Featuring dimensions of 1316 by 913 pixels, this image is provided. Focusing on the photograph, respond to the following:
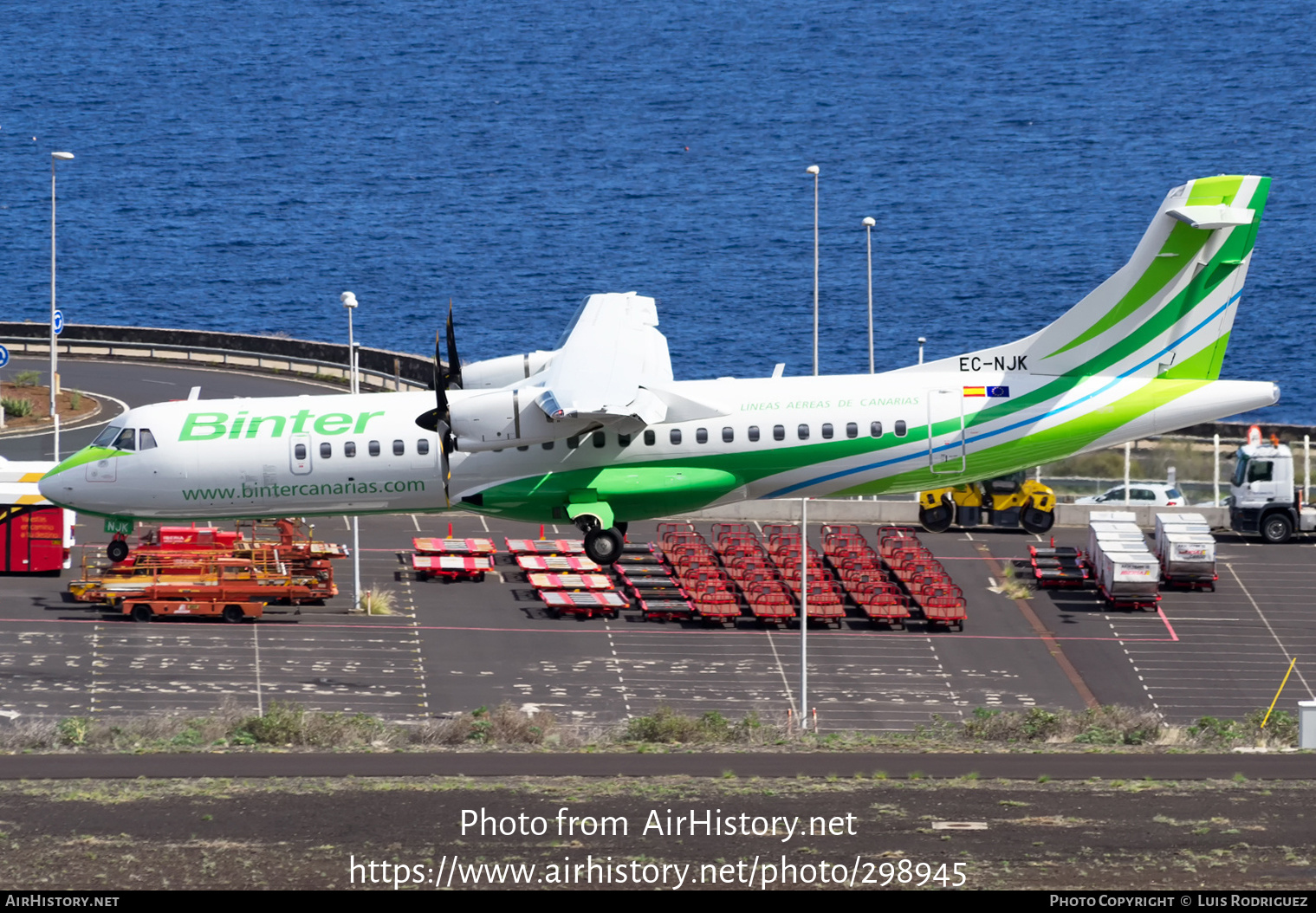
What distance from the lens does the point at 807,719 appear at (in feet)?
225

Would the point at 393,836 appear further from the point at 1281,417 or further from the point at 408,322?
the point at 408,322

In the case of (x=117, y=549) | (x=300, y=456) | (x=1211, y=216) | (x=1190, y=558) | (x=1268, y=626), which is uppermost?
(x=1211, y=216)

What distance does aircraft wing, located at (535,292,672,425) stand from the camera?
155ft

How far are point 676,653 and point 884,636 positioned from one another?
31.8ft

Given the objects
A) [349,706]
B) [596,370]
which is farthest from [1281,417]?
[596,370]

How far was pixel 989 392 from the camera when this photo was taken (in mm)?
51188

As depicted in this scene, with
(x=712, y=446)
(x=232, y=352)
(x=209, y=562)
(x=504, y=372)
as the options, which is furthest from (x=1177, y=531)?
(x=232, y=352)

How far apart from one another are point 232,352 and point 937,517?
200 ft

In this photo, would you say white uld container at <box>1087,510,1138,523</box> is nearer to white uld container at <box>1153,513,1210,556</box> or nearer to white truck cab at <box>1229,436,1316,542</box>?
white uld container at <box>1153,513,1210,556</box>

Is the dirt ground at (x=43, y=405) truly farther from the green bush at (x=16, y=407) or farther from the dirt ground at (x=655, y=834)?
the dirt ground at (x=655, y=834)

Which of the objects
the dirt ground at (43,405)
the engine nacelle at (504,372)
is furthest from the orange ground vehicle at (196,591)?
the engine nacelle at (504,372)

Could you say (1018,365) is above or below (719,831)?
above

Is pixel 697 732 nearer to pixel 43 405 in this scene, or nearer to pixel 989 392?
pixel 989 392

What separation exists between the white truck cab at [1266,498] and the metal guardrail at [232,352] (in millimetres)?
45961
